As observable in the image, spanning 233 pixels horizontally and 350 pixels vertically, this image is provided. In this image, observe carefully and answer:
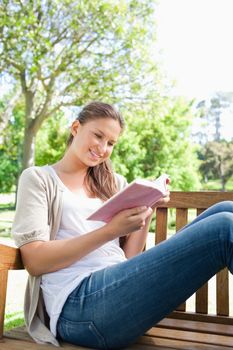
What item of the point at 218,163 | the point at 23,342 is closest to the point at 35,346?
the point at 23,342

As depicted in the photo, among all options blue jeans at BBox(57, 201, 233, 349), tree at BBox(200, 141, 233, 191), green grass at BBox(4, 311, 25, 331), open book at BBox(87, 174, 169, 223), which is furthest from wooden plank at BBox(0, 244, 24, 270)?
tree at BBox(200, 141, 233, 191)

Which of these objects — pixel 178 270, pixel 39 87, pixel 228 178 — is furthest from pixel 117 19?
pixel 228 178

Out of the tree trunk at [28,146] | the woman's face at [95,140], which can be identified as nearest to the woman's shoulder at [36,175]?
the woman's face at [95,140]

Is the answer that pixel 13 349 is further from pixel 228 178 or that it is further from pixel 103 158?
pixel 228 178

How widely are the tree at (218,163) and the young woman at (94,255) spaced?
107 feet

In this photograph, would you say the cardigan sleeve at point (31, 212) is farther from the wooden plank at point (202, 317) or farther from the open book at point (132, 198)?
the wooden plank at point (202, 317)

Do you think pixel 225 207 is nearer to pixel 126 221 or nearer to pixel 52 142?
pixel 126 221

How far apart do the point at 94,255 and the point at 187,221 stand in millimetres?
848

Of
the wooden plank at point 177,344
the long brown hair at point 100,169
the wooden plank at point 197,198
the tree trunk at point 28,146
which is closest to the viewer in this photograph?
the wooden plank at point 177,344

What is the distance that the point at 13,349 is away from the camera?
188 cm

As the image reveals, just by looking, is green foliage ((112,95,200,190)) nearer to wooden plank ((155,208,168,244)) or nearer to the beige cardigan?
wooden plank ((155,208,168,244))

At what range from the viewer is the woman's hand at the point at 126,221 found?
5.90 feet

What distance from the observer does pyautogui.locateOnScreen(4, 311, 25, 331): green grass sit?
4211mm

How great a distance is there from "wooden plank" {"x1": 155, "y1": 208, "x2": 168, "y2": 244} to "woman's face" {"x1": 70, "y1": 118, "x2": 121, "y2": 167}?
0.72 meters
